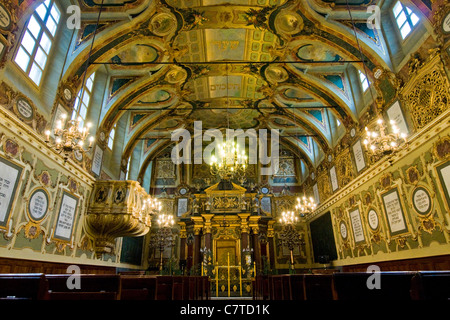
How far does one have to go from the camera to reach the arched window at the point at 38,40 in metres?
7.35

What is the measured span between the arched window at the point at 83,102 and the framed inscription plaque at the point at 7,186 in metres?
4.25

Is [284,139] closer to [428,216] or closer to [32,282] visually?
[428,216]

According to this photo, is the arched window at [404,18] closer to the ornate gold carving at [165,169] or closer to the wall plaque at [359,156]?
the wall plaque at [359,156]

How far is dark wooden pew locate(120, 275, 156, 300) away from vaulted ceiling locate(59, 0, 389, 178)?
630 centimetres

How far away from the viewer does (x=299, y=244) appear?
1808 cm

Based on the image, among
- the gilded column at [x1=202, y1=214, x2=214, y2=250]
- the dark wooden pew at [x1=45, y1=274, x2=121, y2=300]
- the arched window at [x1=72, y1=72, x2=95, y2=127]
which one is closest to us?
the dark wooden pew at [x1=45, y1=274, x2=121, y2=300]

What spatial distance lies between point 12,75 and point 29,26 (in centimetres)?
179

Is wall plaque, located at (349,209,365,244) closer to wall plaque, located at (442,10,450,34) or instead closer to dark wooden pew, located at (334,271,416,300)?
wall plaque, located at (442,10,450,34)

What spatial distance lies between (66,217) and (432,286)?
391 inches

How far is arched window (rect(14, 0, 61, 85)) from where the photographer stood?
24.1 feet

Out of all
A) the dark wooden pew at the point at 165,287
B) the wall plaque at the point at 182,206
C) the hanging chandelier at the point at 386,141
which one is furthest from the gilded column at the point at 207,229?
the hanging chandelier at the point at 386,141

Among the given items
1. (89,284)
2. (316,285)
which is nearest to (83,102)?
(89,284)

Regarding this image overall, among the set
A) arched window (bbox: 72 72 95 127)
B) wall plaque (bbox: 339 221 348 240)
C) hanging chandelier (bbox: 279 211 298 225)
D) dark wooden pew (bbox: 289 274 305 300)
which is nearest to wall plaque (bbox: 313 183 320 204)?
wall plaque (bbox: 339 221 348 240)

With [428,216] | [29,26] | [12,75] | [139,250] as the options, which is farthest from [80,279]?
[139,250]
